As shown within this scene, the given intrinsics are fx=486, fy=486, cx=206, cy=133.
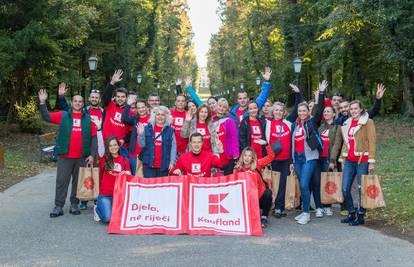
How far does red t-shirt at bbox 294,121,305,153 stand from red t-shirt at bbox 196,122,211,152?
1.56 meters

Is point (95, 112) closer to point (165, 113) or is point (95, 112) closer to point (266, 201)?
point (165, 113)

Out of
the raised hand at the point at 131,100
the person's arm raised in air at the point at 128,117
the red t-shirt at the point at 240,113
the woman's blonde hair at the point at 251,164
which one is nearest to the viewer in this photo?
the woman's blonde hair at the point at 251,164

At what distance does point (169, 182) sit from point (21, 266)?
2820 millimetres

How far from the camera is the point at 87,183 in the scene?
874cm

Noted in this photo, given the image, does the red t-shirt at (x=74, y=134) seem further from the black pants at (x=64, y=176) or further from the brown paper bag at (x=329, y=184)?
the brown paper bag at (x=329, y=184)

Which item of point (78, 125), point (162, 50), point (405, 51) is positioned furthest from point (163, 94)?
point (78, 125)

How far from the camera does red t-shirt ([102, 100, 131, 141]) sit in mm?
9281

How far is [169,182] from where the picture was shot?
798cm

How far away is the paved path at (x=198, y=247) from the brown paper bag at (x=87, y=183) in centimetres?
51

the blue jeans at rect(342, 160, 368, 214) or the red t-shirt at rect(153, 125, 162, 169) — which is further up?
the red t-shirt at rect(153, 125, 162, 169)

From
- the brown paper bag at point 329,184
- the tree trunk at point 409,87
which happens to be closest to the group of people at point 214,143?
the brown paper bag at point 329,184

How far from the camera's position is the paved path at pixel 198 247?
5980 mm

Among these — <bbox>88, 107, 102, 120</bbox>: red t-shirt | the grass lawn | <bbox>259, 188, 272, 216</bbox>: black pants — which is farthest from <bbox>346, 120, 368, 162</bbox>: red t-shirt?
<bbox>88, 107, 102, 120</bbox>: red t-shirt

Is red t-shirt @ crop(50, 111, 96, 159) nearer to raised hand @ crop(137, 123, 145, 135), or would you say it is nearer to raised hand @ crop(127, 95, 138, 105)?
raised hand @ crop(127, 95, 138, 105)
